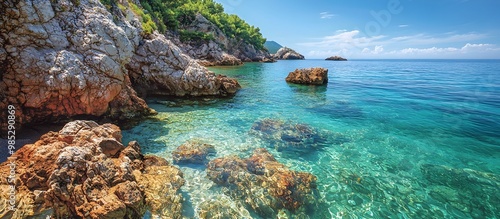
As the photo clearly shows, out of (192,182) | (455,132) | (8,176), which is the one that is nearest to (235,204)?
(192,182)

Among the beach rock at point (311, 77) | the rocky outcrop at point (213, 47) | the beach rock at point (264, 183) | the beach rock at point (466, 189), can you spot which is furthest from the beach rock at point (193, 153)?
the rocky outcrop at point (213, 47)

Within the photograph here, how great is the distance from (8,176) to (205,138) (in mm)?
7845

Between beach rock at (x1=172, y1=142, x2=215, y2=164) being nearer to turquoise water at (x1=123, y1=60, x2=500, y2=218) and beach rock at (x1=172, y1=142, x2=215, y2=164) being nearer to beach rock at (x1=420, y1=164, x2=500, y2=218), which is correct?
turquoise water at (x1=123, y1=60, x2=500, y2=218)

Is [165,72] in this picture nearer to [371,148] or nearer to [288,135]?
[288,135]

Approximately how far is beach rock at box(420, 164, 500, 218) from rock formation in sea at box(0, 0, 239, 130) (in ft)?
52.6

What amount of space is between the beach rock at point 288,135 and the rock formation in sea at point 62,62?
27.1 ft

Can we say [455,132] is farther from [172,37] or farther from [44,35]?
[172,37]

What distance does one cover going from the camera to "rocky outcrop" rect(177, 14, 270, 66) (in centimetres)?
6894

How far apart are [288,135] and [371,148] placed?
4.44 meters

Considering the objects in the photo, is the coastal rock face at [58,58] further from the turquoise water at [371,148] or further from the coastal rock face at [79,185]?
the coastal rock face at [79,185]

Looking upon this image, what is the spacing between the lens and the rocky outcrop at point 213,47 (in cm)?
6894

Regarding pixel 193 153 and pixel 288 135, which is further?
pixel 288 135

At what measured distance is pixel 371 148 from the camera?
12438 millimetres

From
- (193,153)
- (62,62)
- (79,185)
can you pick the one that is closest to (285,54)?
(62,62)
